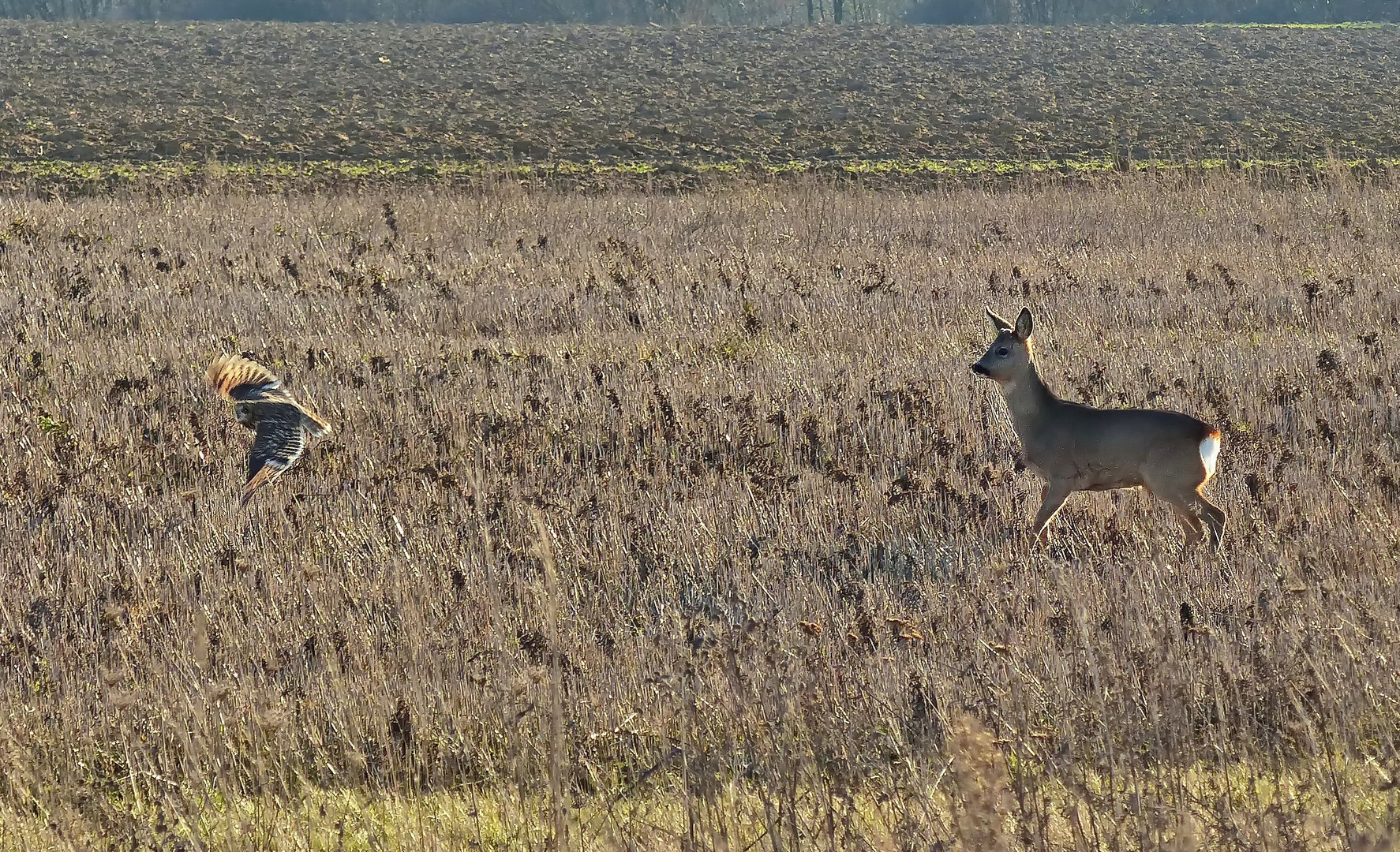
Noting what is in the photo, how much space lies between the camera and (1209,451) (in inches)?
248

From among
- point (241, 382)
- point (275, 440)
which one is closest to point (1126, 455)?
point (275, 440)

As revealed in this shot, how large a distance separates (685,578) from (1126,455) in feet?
6.54

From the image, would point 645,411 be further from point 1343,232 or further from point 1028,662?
point 1343,232

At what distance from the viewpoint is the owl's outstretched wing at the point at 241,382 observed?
6.83 m

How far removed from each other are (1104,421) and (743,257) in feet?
29.7

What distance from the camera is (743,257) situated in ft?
50.2

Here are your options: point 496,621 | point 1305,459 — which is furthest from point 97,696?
point 1305,459

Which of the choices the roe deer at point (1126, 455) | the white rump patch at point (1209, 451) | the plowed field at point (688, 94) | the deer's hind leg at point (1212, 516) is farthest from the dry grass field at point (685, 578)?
the plowed field at point (688, 94)

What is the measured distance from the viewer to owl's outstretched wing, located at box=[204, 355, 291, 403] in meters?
6.83

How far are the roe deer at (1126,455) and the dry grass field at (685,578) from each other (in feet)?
0.65

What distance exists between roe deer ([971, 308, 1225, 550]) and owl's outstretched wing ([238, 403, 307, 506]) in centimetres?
312

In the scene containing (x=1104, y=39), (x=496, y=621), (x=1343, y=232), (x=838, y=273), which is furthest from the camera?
(x=1104, y=39)

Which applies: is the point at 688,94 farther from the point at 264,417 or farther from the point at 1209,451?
the point at 1209,451

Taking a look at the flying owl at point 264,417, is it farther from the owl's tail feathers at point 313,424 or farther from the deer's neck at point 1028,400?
the deer's neck at point 1028,400
